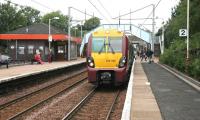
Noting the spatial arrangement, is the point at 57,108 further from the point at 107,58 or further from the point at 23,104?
the point at 107,58

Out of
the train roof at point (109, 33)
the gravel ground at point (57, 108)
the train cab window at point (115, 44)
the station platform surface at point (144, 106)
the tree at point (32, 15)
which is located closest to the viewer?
the station platform surface at point (144, 106)

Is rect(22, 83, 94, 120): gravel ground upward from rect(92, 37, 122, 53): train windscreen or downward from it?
downward

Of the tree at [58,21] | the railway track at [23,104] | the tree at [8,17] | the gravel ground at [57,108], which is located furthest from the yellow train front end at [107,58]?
the tree at [58,21]

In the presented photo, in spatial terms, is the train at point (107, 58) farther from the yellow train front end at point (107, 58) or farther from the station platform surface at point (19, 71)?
the station platform surface at point (19, 71)

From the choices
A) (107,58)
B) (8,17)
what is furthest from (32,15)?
(107,58)

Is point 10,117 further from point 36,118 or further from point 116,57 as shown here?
point 116,57

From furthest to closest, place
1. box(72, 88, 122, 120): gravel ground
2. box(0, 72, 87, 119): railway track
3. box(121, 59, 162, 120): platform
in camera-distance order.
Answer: box(0, 72, 87, 119): railway track → box(72, 88, 122, 120): gravel ground → box(121, 59, 162, 120): platform

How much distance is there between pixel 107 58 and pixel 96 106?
573 cm

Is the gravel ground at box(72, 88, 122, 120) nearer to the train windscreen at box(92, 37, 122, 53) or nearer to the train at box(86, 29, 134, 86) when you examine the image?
the train at box(86, 29, 134, 86)

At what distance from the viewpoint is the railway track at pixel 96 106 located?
15.9 m

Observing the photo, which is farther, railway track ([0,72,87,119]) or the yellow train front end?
the yellow train front end

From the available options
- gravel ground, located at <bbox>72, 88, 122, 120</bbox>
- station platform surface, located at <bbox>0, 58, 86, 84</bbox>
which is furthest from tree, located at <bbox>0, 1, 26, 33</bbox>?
gravel ground, located at <bbox>72, 88, 122, 120</bbox>

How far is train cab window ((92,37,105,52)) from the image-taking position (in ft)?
82.0

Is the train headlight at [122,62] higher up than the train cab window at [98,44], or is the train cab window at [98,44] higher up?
the train cab window at [98,44]
